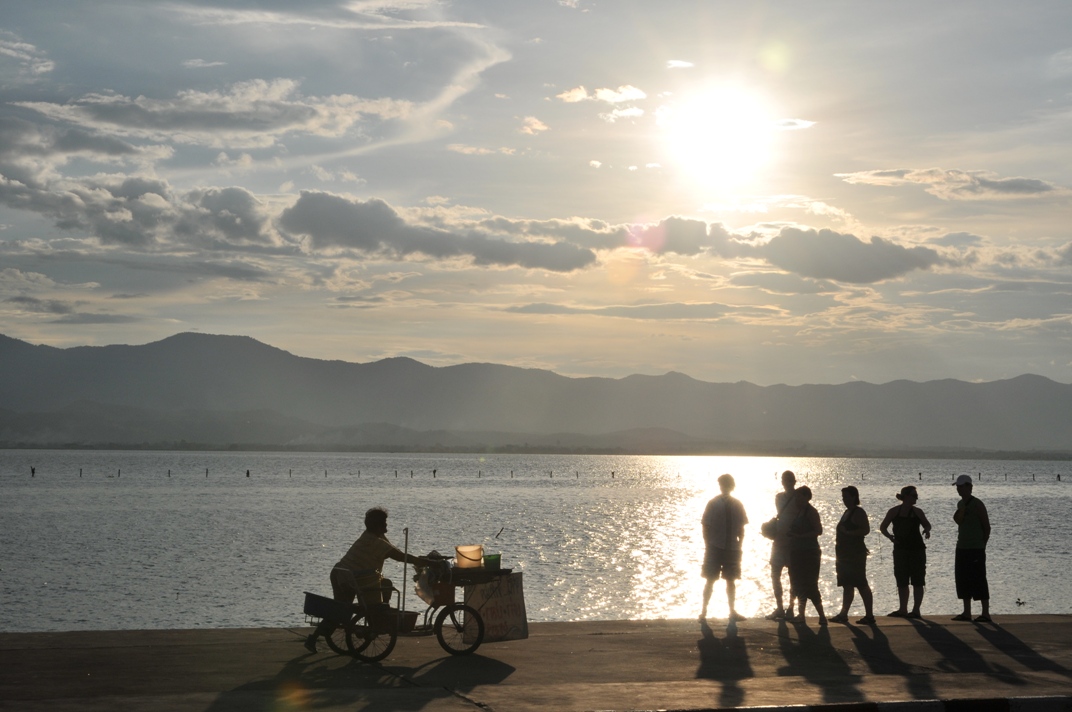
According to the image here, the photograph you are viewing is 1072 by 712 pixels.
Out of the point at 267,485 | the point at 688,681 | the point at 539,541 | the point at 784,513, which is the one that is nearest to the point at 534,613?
the point at 784,513

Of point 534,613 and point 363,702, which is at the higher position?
point 363,702

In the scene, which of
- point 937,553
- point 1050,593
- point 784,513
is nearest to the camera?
point 784,513

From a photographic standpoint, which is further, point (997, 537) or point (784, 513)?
point (997, 537)

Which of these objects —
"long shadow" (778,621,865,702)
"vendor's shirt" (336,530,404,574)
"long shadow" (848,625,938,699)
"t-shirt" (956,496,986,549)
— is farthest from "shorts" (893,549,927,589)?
"vendor's shirt" (336,530,404,574)

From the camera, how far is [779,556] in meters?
16.9

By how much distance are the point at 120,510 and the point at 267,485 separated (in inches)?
2220

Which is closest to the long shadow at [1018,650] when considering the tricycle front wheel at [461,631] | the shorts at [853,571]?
the shorts at [853,571]

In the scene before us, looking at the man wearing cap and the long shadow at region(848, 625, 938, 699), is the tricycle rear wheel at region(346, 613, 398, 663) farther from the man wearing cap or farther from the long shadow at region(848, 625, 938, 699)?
the man wearing cap

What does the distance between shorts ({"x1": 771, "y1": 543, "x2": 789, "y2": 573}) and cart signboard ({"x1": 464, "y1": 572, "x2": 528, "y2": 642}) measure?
475cm

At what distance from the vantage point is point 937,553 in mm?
52156

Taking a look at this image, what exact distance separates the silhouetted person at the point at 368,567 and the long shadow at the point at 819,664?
447 cm

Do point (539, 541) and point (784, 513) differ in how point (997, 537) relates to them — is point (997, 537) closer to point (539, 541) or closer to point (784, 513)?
point (539, 541)

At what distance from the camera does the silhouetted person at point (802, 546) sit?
16531 mm

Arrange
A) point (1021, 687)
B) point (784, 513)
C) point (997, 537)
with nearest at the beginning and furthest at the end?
point (1021, 687) < point (784, 513) < point (997, 537)
